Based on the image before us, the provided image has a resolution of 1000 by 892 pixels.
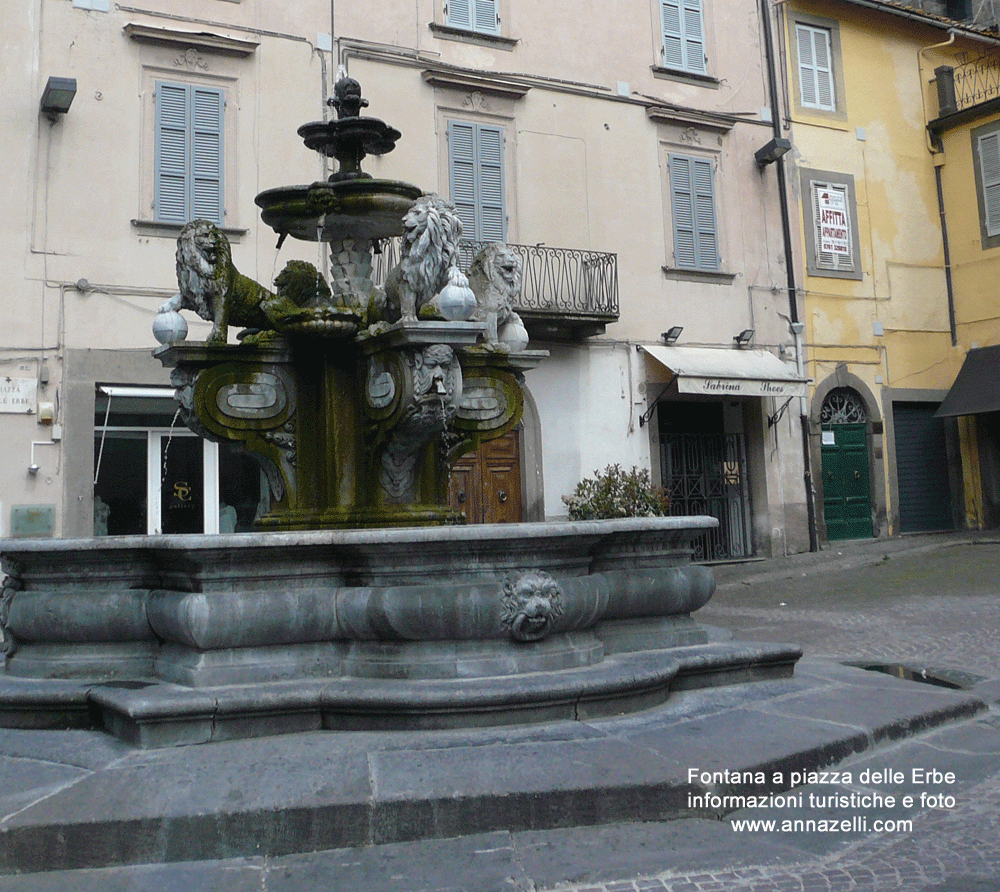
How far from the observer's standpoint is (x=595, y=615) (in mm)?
5297

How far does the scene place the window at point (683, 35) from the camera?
17141mm

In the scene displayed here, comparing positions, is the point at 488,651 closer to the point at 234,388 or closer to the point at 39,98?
the point at 234,388

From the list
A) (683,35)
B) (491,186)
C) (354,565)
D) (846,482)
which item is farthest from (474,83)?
(354,565)

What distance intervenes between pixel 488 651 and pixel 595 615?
2.20 ft

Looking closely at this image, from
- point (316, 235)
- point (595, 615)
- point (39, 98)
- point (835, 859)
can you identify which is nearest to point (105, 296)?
point (39, 98)

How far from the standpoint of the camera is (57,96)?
12250 millimetres

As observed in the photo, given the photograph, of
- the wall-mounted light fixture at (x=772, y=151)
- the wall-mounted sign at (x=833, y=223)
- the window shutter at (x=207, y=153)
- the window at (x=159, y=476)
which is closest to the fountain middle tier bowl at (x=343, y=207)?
the window at (x=159, y=476)

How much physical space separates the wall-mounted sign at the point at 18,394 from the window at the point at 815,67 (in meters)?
13.3

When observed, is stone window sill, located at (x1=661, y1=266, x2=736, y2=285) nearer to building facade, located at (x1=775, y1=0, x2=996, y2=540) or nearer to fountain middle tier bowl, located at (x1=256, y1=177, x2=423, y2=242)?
building facade, located at (x1=775, y1=0, x2=996, y2=540)

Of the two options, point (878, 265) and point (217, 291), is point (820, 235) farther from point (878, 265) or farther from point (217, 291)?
point (217, 291)

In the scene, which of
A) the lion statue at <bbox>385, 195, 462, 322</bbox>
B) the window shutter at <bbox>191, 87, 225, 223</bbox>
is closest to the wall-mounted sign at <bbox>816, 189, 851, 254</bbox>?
the window shutter at <bbox>191, 87, 225, 223</bbox>

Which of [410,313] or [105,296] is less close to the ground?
[105,296]

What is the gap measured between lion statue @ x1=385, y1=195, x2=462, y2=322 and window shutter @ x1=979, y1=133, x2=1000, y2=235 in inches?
634

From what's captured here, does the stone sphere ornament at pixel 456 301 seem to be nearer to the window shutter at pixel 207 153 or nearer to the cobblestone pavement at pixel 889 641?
the cobblestone pavement at pixel 889 641
